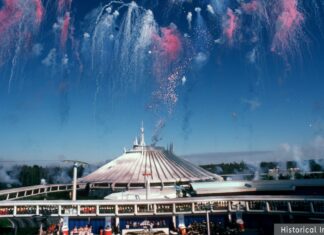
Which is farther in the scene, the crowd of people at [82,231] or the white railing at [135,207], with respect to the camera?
the white railing at [135,207]

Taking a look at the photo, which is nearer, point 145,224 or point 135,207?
point 135,207

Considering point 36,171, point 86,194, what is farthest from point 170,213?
point 36,171

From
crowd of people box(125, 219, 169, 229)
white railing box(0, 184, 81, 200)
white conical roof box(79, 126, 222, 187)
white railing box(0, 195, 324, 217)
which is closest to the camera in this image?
white railing box(0, 195, 324, 217)

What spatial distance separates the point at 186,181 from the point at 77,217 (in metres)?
37.4

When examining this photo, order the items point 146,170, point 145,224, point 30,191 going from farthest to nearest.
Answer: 1. point 146,170
2. point 30,191
3. point 145,224

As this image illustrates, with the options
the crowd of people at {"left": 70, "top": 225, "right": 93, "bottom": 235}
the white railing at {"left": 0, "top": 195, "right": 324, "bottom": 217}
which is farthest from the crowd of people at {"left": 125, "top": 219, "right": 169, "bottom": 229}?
the crowd of people at {"left": 70, "top": 225, "right": 93, "bottom": 235}

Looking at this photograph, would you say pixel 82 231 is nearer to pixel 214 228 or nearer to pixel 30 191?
pixel 214 228

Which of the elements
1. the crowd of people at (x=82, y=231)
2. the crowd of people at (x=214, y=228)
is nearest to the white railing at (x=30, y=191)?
the crowd of people at (x=82, y=231)

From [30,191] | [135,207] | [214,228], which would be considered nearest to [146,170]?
[30,191]

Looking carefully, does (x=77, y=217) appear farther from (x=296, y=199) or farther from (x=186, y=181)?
(x=186, y=181)

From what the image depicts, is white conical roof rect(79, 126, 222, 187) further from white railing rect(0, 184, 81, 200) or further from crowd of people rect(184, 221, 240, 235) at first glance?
crowd of people rect(184, 221, 240, 235)

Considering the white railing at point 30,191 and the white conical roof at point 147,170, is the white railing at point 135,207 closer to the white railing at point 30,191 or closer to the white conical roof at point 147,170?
the white railing at point 30,191

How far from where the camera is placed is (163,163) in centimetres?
8388

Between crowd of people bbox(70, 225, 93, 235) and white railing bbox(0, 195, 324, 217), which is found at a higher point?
white railing bbox(0, 195, 324, 217)
